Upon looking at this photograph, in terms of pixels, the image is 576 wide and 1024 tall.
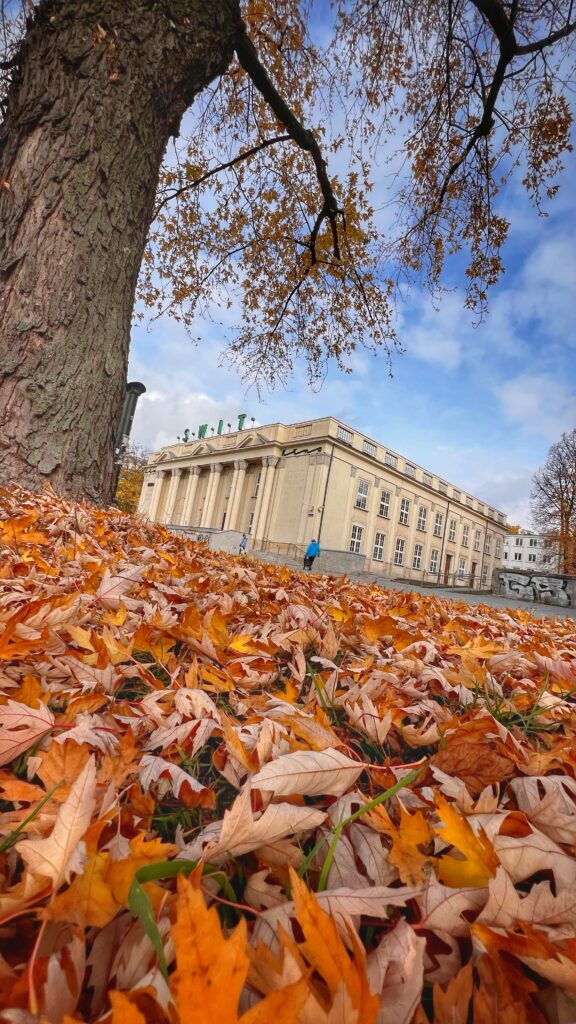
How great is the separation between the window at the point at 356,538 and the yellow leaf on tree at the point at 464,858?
3122cm

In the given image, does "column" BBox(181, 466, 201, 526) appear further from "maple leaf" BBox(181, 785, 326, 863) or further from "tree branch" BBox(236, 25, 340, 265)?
"maple leaf" BBox(181, 785, 326, 863)

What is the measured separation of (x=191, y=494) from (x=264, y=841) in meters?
41.0

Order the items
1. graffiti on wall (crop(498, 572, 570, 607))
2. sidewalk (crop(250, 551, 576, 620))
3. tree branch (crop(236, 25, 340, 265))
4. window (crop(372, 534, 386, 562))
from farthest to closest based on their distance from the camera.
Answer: window (crop(372, 534, 386, 562)) < graffiti on wall (crop(498, 572, 570, 607)) < sidewalk (crop(250, 551, 576, 620)) < tree branch (crop(236, 25, 340, 265))

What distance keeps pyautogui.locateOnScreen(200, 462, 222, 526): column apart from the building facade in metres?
0.09

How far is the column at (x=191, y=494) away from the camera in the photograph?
40.5m

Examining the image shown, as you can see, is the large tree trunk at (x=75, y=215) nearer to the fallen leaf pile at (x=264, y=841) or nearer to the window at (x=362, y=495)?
the fallen leaf pile at (x=264, y=841)

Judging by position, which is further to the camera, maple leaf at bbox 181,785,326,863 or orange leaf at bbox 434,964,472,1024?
maple leaf at bbox 181,785,326,863

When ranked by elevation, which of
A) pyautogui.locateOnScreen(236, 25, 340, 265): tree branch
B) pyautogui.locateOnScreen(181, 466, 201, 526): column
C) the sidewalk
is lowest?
the sidewalk

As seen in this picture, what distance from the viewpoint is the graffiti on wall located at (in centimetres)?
1482

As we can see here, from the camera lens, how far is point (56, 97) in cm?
342

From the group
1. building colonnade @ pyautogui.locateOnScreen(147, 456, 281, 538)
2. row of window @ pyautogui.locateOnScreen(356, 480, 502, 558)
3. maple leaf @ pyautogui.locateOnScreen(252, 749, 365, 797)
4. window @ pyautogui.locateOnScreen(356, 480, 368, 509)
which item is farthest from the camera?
building colonnade @ pyautogui.locateOnScreen(147, 456, 281, 538)

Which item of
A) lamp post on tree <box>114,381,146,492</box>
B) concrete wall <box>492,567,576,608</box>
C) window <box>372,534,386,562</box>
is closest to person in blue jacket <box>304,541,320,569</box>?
concrete wall <box>492,567,576,608</box>

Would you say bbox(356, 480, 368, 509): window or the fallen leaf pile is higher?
bbox(356, 480, 368, 509): window

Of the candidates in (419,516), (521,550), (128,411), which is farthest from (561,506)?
(521,550)
